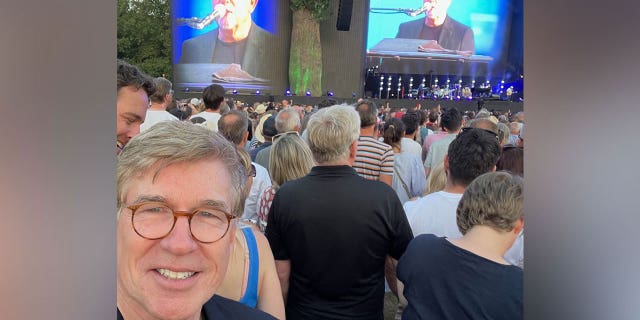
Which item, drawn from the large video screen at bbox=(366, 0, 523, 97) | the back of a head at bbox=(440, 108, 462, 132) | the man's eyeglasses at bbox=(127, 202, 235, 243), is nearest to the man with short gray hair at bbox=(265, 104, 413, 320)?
the man's eyeglasses at bbox=(127, 202, 235, 243)

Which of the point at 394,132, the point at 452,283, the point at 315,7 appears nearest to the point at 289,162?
the point at 452,283

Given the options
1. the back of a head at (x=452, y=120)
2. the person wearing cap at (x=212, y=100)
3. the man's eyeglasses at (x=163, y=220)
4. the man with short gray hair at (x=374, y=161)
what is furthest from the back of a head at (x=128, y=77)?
the back of a head at (x=452, y=120)

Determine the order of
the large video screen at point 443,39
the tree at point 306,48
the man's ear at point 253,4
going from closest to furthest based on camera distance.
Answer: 1. the tree at point 306,48
2. the man's ear at point 253,4
3. the large video screen at point 443,39

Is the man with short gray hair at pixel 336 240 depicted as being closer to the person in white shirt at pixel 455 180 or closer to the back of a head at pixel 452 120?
the person in white shirt at pixel 455 180

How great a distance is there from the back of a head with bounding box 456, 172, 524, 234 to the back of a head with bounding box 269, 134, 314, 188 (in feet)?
3.22

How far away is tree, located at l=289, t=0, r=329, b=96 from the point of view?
1608 cm

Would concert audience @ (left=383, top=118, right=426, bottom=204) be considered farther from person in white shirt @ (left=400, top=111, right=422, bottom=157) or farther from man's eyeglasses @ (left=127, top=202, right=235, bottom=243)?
man's eyeglasses @ (left=127, top=202, right=235, bottom=243)

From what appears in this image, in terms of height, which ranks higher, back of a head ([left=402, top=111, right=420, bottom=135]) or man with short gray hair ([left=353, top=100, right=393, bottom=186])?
back of a head ([left=402, top=111, right=420, bottom=135])

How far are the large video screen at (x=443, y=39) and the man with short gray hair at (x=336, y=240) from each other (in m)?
Result: 15.7

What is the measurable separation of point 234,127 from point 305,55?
46.1ft

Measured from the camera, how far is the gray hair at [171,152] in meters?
0.77

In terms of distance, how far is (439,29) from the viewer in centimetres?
1734
